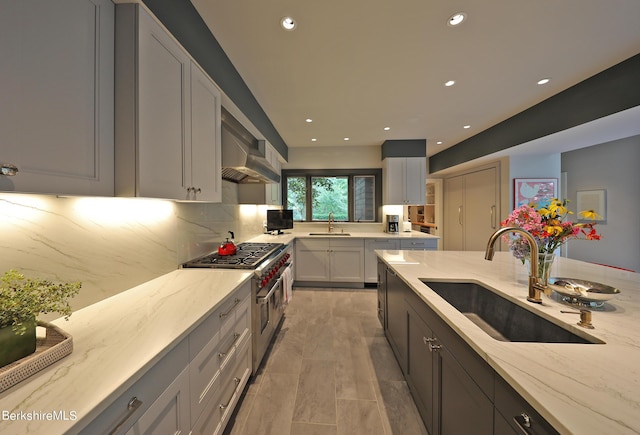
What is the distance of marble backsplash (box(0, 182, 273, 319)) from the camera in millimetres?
873

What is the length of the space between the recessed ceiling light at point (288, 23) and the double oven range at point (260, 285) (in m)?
1.84

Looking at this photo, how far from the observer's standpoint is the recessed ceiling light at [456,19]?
1545mm

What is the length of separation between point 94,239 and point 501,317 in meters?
2.38

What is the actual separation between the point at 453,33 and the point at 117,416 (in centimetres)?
280

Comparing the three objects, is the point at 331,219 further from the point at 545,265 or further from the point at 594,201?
the point at 594,201

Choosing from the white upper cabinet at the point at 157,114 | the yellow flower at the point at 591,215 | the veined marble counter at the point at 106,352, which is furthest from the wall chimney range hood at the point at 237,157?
the yellow flower at the point at 591,215

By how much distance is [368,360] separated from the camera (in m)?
2.09

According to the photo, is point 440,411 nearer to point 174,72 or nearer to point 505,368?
point 505,368

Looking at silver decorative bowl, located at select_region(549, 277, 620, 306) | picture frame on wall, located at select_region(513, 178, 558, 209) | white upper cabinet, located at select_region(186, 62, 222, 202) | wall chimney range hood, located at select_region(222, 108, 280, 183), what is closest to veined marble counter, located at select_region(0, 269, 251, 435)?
white upper cabinet, located at select_region(186, 62, 222, 202)

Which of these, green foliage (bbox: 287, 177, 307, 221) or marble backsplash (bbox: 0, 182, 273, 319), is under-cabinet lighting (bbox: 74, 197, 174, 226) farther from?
green foliage (bbox: 287, 177, 307, 221)

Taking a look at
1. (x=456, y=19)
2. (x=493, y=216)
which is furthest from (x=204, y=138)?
(x=493, y=216)

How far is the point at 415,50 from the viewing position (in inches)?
74.5

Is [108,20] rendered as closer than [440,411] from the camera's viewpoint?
Yes

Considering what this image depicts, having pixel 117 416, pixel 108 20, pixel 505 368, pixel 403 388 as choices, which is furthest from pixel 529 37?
pixel 117 416
